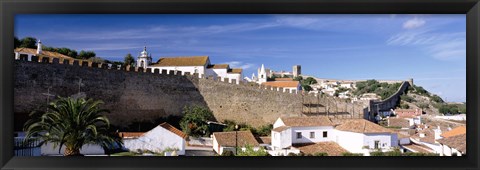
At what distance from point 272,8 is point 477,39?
5.39 ft

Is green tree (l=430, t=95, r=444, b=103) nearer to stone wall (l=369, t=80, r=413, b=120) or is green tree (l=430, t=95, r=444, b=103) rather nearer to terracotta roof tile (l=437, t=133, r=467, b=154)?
terracotta roof tile (l=437, t=133, r=467, b=154)

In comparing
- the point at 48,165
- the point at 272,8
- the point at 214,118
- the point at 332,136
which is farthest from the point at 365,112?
the point at 48,165

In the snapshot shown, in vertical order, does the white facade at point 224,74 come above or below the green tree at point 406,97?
above

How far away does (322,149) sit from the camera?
4477 mm

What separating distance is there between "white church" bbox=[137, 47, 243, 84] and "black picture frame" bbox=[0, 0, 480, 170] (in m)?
2.12


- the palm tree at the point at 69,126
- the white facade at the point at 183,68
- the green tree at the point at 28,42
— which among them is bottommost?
the palm tree at the point at 69,126

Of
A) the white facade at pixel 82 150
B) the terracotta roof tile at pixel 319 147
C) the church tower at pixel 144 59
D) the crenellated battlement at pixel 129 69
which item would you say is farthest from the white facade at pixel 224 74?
the white facade at pixel 82 150

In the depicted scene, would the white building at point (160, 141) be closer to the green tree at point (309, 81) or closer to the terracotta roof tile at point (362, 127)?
the green tree at point (309, 81)

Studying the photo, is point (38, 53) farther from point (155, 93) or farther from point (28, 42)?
point (155, 93)

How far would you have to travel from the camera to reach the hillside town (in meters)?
4.20

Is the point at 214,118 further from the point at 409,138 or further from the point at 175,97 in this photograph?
the point at 409,138

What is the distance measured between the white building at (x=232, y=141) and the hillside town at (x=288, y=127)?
0.01 m

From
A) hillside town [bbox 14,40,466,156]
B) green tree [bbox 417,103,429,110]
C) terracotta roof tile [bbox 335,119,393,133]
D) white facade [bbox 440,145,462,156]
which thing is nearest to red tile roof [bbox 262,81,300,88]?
hillside town [bbox 14,40,466,156]

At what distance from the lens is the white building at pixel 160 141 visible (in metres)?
4.66
